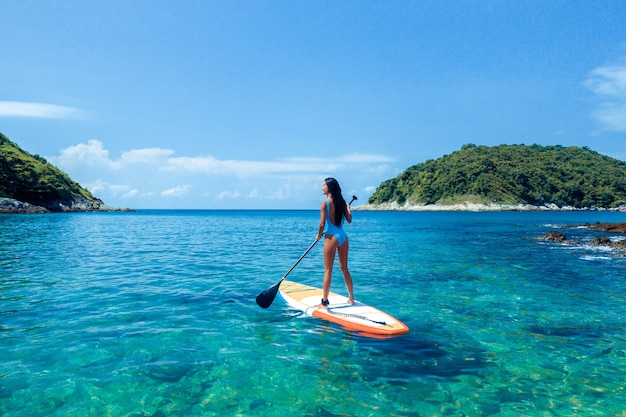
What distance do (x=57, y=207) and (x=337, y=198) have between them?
488 ft

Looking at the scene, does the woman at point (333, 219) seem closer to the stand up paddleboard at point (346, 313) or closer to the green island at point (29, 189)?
the stand up paddleboard at point (346, 313)

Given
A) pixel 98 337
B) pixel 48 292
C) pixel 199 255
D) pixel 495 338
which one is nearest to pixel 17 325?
pixel 98 337

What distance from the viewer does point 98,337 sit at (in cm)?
812

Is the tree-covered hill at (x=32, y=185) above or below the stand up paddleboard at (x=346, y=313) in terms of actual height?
above

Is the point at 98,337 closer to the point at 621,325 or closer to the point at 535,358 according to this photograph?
A: the point at 535,358

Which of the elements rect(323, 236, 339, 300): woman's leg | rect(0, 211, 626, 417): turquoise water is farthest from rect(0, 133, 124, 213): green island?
rect(323, 236, 339, 300): woman's leg

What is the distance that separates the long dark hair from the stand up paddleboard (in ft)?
7.74

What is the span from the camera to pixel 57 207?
420 ft

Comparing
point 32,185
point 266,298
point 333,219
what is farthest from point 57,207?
point 333,219

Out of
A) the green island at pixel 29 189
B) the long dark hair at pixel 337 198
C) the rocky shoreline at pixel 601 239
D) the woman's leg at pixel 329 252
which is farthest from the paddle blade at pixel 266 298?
the green island at pixel 29 189

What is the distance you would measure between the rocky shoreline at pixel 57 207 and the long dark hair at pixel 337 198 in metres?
124

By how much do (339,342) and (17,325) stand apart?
7721mm

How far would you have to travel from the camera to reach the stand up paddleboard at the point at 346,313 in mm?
8539

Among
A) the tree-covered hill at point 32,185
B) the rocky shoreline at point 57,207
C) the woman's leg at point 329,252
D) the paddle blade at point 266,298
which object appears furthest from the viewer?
the tree-covered hill at point 32,185
